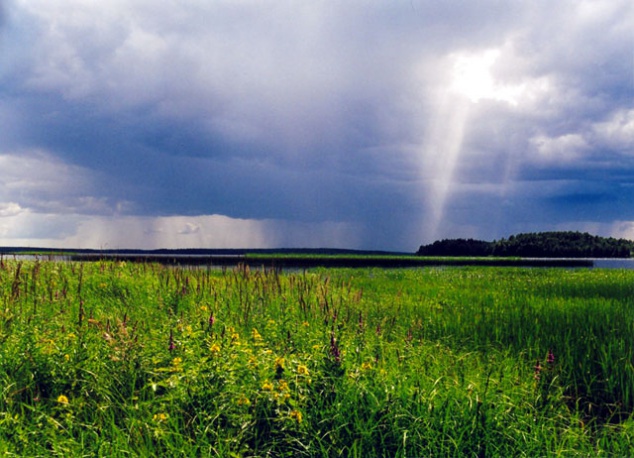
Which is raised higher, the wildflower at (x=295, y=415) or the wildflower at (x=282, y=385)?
the wildflower at (x=282, y=385)

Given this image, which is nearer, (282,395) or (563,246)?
(282,395)

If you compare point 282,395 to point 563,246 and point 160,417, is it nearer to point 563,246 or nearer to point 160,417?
point 160,417

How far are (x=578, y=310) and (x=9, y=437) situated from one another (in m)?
10.7

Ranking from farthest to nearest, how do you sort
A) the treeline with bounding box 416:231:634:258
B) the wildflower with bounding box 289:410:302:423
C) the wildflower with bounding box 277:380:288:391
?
the treeline with bounding box 416:231:634:258 < the wildflower with bounding box 277:380:288:391 < the wildflower with bounding box 289:410:302:423

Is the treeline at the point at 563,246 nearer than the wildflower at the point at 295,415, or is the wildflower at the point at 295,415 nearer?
the wildflower at the point at 295,415

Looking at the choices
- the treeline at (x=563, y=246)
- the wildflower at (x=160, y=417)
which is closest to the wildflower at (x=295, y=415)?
the wildflower at (x=160, y=417)

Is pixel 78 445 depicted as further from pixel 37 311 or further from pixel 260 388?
pixel 37 311

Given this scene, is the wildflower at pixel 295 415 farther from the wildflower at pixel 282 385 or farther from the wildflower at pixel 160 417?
the wildflower at pixel 160 417

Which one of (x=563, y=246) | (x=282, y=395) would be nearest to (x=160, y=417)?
(x=282, y=395)

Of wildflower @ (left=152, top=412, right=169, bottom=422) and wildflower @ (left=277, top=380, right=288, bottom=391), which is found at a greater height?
wildflower @ (left=277, top=380, right=288, bottom=391)

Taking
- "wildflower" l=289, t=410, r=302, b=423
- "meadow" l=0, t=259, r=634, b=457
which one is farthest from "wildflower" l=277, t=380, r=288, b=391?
"wildflower" l=289, t=410, r=302, b=423

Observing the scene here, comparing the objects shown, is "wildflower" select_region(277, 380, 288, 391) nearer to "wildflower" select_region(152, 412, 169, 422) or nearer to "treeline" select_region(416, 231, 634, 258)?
"wildflower" select_region(152, 412, 169, 422)

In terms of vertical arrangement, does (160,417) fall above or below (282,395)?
below

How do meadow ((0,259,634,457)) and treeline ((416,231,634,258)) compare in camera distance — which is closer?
meadow ((0,259,634,457))
